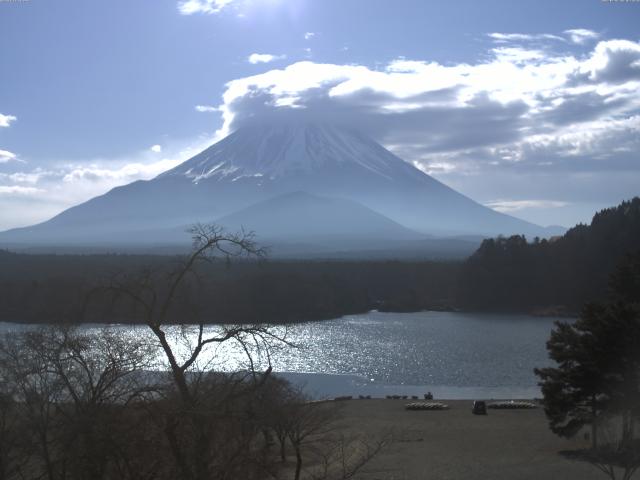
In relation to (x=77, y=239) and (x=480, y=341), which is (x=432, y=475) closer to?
(x=480, y=341)

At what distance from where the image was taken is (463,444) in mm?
14258

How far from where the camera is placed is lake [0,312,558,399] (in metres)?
21.7

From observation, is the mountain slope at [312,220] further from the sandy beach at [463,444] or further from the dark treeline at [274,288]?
the sandy beach at [463,444]

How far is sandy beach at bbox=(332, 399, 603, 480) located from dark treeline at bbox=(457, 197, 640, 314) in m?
32.5

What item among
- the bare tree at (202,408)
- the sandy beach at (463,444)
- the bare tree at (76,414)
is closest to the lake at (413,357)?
the sandy beach at (463,444)

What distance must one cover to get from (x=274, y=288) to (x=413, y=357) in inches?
741

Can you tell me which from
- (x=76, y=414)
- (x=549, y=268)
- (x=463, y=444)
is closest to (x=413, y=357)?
(x=463, y=444)

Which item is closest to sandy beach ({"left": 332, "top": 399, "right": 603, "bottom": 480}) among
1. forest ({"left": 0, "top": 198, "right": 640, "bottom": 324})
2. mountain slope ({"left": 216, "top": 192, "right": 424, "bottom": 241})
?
forest ({"left": 0, "top": 198, "right": 640, "bottom": 324})

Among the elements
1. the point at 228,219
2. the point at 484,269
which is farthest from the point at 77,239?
the point at 484,269

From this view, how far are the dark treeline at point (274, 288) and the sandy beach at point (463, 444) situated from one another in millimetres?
15232

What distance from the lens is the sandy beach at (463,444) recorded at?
38.4ft

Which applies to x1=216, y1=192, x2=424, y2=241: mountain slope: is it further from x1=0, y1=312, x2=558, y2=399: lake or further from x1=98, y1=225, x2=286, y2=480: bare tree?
x1=98, y1=225, x2=286, y2=480: bare tree

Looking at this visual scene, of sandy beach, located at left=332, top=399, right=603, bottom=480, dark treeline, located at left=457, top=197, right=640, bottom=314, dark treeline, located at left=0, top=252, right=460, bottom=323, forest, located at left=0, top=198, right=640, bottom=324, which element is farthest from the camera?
dark treeline, located at left=457, top=197, right=640, bottom=314

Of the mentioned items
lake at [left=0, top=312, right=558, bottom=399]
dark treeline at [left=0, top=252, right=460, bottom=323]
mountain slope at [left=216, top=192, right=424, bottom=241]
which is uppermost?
mountain slope at [left=216, top=192, right=424, bottom=241]
